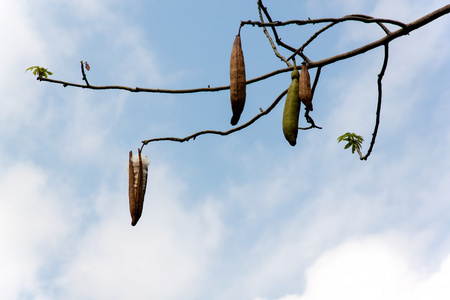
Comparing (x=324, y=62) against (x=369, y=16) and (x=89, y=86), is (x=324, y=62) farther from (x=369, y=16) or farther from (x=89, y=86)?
(x=89, y=86)

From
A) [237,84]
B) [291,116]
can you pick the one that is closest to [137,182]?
[237,84]

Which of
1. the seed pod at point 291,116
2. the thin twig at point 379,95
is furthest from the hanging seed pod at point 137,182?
the thin twig at point 379,95

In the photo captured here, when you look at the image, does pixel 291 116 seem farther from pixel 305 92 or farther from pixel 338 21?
pixel 338 21

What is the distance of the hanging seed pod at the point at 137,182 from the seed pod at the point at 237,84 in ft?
4.38

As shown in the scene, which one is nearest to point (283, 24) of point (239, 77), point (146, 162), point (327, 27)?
point (327, 27)

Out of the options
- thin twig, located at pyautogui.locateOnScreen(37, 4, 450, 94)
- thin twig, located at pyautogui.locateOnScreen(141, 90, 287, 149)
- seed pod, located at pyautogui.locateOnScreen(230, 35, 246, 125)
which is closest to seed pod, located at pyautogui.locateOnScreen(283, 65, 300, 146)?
seed pod, located at pyautogui.locateOnScreen(230, 35, 246, 125)

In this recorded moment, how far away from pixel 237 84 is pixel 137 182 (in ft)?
5.04

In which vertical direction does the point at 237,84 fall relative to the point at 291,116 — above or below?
above

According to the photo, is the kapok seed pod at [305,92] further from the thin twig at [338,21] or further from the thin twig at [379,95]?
the thin twig at [379,95]

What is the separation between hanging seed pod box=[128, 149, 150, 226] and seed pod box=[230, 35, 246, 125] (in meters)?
1.33

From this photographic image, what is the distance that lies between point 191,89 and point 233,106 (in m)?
1.83

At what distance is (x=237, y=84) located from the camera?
10.7 ft

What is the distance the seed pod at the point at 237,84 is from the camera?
323 centimetres

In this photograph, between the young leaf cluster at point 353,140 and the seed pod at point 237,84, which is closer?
the seed pod at point 237,84
